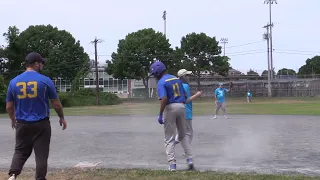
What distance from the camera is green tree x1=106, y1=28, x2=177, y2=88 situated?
65.8 meters

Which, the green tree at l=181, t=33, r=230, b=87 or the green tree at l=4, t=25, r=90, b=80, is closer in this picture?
the green tree at l=181, t=33, r=230, b=87

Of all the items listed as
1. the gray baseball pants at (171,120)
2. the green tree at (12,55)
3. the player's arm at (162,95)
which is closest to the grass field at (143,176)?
the gray baseball pants at (171,120)

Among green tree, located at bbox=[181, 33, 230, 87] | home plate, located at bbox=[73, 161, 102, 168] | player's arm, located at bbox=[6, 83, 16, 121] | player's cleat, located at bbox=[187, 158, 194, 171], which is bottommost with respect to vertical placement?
home plate, located at bbox=[73, 161, 102, 168]

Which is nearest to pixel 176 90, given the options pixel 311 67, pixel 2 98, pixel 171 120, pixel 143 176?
pixel 171 120

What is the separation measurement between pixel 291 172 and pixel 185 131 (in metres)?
1.92

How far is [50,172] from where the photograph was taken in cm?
691

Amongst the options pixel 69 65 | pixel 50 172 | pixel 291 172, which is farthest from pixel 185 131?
pixel 69 65

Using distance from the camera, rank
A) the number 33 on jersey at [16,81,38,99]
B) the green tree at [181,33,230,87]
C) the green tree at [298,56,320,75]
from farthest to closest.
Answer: the green tree at [298,56,320,75], the green tree at [181,33,230,87], the number 33 on jersey at [16,81,38,99]

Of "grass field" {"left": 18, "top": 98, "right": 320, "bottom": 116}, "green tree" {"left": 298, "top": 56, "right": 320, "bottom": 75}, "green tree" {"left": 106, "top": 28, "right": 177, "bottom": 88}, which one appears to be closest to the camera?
"grass field" {"left": 18, "top": 98, "right": 320, "bottom": 116}

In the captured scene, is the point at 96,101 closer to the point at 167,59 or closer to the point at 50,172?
the point at 167,59

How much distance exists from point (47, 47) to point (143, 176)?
6457 centimetres

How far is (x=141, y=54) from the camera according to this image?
216ft

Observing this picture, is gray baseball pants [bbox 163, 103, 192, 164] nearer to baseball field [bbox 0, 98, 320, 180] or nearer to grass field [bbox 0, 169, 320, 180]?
baseball field [bbox 0, 98, 320, 180]

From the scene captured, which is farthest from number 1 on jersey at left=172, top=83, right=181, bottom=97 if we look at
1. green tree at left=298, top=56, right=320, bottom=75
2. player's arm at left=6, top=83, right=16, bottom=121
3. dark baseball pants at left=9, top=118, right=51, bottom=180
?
green tree at left=298, top=56, right=320, bottom=75
